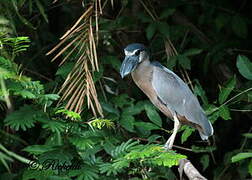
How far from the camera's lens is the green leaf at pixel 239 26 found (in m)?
3.46

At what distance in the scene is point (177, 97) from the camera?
9.50ft

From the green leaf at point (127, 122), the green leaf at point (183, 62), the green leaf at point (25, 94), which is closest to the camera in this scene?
the green leaf at point (25, 94)

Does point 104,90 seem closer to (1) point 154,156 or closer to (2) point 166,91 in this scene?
(2) point 166,91

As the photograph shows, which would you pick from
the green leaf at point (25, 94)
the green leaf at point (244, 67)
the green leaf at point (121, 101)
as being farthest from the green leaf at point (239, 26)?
the green leaf at point (25, 94)

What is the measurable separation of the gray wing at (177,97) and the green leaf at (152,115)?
0.09m

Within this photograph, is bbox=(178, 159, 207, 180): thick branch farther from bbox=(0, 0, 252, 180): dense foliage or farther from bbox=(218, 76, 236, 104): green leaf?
bbox=(218, 76, 236, 104): green leaf

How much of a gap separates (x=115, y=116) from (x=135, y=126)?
22cm

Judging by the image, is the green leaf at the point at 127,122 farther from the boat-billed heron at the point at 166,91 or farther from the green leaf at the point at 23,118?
the green leaf at the point at 23,118

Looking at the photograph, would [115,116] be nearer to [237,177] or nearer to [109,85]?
[109,85]

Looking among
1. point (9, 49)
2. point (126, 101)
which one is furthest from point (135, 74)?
point (9, 49)

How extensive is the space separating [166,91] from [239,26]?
3.45 ft

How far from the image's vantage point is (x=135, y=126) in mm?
2838

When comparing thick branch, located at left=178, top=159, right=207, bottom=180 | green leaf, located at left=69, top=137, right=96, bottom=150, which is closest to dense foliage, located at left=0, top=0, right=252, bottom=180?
green leaf, located at left=69, top=137, right=96, bottom=150

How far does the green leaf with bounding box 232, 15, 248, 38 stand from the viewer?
346 centimetres
